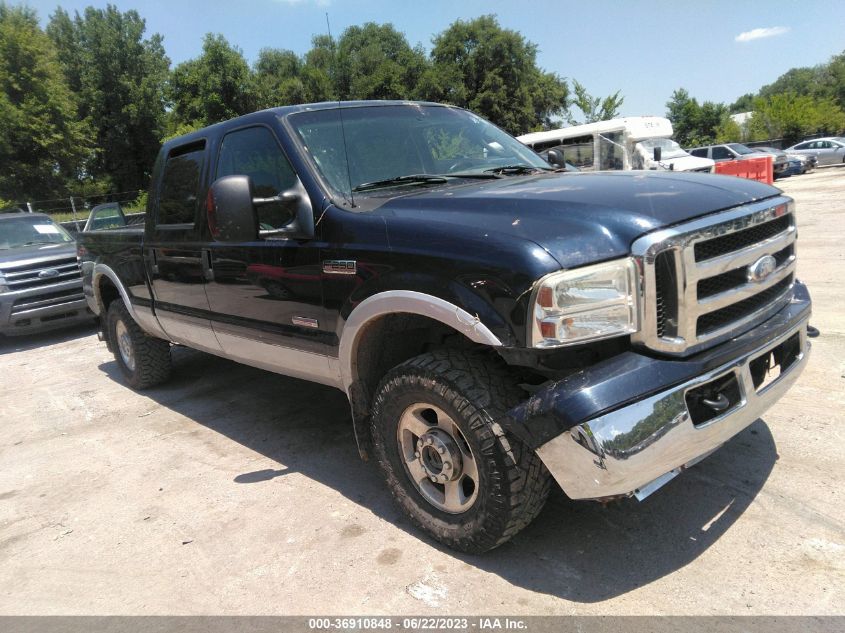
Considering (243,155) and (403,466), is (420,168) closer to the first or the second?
(243,155)

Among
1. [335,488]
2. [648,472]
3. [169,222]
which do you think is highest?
[169,222]

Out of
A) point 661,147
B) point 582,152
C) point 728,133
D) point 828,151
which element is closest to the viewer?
point 582,152

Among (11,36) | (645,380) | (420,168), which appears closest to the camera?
(645,380)

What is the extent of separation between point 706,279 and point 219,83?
102 feet

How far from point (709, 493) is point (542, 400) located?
4.48 ft

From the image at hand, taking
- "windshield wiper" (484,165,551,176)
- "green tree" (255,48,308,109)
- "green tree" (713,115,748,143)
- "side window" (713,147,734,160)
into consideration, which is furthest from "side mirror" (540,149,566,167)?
"green tree" (713,115,748,143)

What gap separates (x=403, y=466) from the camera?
2.89m

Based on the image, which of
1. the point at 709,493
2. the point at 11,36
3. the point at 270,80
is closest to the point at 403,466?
the point at 709,493

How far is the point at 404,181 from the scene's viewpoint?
3.26 m

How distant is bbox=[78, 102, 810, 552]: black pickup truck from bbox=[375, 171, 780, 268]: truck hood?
0.01m

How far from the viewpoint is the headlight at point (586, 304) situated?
7.14 feet

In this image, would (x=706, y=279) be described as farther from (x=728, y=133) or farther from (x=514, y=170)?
(x=728, y=133)

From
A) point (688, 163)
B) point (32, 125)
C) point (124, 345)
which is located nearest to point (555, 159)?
point (124, 345)

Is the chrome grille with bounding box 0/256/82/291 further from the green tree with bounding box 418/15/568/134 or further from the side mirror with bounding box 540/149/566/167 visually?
the green tree with bounding box 418/15/568/134
